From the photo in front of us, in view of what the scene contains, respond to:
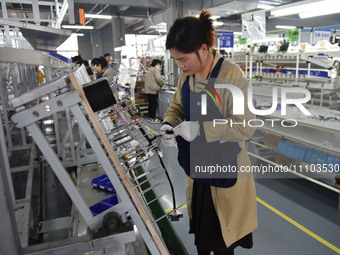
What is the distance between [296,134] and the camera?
354cm

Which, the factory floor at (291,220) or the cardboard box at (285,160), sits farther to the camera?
the cardboard box at (285,160)

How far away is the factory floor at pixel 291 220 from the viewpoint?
236cm

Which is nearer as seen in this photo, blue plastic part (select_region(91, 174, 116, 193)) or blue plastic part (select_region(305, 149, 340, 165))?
blue plastic part (select_region(91, 174, 116, 193))

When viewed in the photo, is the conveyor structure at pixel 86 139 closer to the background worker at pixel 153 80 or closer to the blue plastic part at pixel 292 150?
the blue plastic part at pixel 292 150

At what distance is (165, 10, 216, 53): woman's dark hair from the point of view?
119 cm

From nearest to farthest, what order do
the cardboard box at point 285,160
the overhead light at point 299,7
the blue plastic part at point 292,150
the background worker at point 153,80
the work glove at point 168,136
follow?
the work glove at point 168,136 → the blue plastic part at point 292,150 → the overhead light at point 299,7 → the cardboard box at point 285,160 → the background worker at point 153,80

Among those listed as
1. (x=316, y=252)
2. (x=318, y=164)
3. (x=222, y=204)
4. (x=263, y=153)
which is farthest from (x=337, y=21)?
(x=222, y=204)

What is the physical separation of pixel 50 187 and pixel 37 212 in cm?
61

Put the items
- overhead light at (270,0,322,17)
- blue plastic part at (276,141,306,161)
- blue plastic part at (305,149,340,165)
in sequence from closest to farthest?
1. blue plastic part at (305,149,340,165)
2. blue plastic part at (276,141,306,161)
3. overhead light at (270,0,322,17)

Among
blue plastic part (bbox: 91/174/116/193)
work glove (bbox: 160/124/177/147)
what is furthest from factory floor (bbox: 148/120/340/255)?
blue plastic part (bbox: 91/174/116/193)

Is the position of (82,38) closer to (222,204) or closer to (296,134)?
(296,134)

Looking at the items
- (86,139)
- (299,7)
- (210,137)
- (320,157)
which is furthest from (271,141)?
(86,139)

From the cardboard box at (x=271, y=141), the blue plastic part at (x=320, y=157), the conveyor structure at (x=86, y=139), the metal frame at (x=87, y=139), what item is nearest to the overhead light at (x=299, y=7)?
the cardboard box at (x=271, y=141)

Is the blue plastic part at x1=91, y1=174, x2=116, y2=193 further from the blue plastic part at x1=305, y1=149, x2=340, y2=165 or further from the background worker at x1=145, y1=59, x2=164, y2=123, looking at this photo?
the background worker at x1=145, y1=59, x2=164, y2=123
